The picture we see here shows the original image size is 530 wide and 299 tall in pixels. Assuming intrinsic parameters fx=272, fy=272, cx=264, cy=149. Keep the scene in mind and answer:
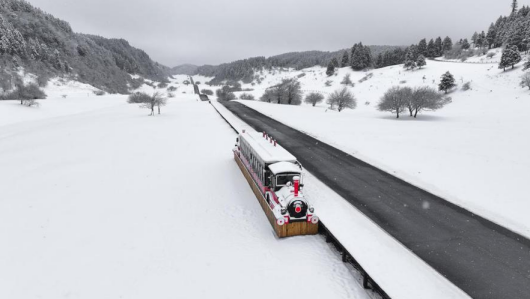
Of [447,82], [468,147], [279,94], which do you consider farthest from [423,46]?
[468,147]

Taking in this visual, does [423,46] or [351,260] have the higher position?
[423,46]

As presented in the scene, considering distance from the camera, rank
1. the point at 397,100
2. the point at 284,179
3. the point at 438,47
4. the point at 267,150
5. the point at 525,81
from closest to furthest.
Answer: the point at 284,179 < the point at 267,150 < the point at 397,100 < the point at 525,81 < the point at 438,47

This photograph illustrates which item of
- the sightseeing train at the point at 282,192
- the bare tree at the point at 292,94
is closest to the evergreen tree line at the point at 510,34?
the bare tree at the point at 292,94

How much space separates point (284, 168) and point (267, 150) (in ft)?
7.09

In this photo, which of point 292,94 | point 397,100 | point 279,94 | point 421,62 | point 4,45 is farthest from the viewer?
point 4,45

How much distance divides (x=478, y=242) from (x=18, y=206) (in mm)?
19899

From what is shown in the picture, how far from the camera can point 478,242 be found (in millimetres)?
9773

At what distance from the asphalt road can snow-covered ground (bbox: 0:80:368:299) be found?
3039mm

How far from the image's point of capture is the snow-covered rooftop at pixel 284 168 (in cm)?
1091

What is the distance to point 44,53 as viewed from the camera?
307 feet

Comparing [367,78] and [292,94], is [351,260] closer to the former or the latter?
[292,94]

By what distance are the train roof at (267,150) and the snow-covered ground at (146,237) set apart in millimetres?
2571

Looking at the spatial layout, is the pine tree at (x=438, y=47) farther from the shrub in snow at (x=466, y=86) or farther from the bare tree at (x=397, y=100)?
the bare tree at (x=397, y=100)

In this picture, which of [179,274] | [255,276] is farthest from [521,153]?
[179,274]
